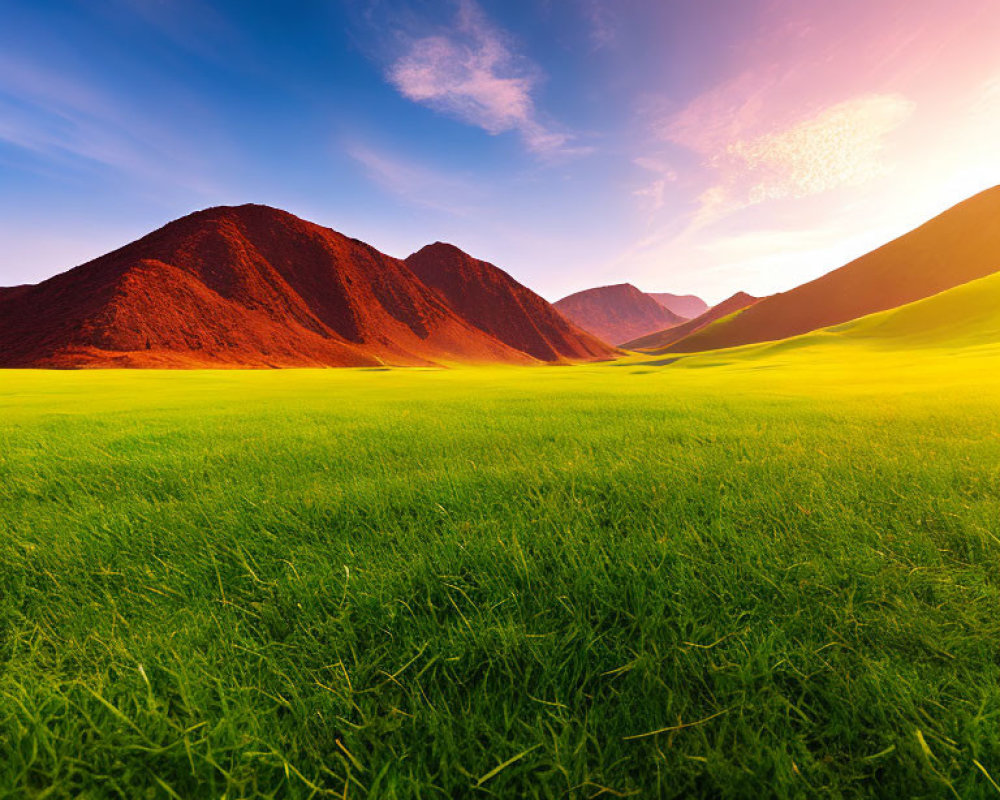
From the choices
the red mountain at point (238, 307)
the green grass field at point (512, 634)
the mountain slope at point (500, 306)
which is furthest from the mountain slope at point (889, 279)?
the green grass field at point (512, 634)

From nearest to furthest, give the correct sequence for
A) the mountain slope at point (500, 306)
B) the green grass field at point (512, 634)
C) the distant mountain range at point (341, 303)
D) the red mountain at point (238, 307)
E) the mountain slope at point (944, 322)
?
the green grass field at point (512, 634)
the mountain slope at point (944, 322)
the distant mountain range at point (341, 303)
the red mountain at point (238, 307)
the mountain slope at point (500, 306)

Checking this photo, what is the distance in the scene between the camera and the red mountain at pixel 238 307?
5031cm

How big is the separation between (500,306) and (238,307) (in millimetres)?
66185

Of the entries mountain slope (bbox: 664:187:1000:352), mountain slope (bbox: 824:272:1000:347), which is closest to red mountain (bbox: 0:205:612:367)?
mountain slope (bbox: 664:187:1000:352)

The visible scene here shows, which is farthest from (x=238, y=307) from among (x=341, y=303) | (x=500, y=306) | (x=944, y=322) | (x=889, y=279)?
(x=889, y=279)

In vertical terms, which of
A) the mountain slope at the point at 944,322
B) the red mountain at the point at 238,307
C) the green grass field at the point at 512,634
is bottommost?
the green grass field at the point at 512,634

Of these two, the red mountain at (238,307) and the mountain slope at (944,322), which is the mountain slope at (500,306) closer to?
the red mountain at (238,307)

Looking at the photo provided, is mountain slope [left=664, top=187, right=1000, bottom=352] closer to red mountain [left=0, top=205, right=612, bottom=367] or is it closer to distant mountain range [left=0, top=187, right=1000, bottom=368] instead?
distant mountain range [left=0, top=187, right=1000, bottom=368]

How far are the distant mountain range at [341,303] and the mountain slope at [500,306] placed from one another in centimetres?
43

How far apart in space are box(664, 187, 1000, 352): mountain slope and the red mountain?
208ft

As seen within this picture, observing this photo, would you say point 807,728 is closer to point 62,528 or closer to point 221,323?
point 62,528

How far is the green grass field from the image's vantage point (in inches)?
37.4

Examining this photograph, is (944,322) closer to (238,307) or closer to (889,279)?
(889,279)

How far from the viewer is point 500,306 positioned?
11250 centimetres
